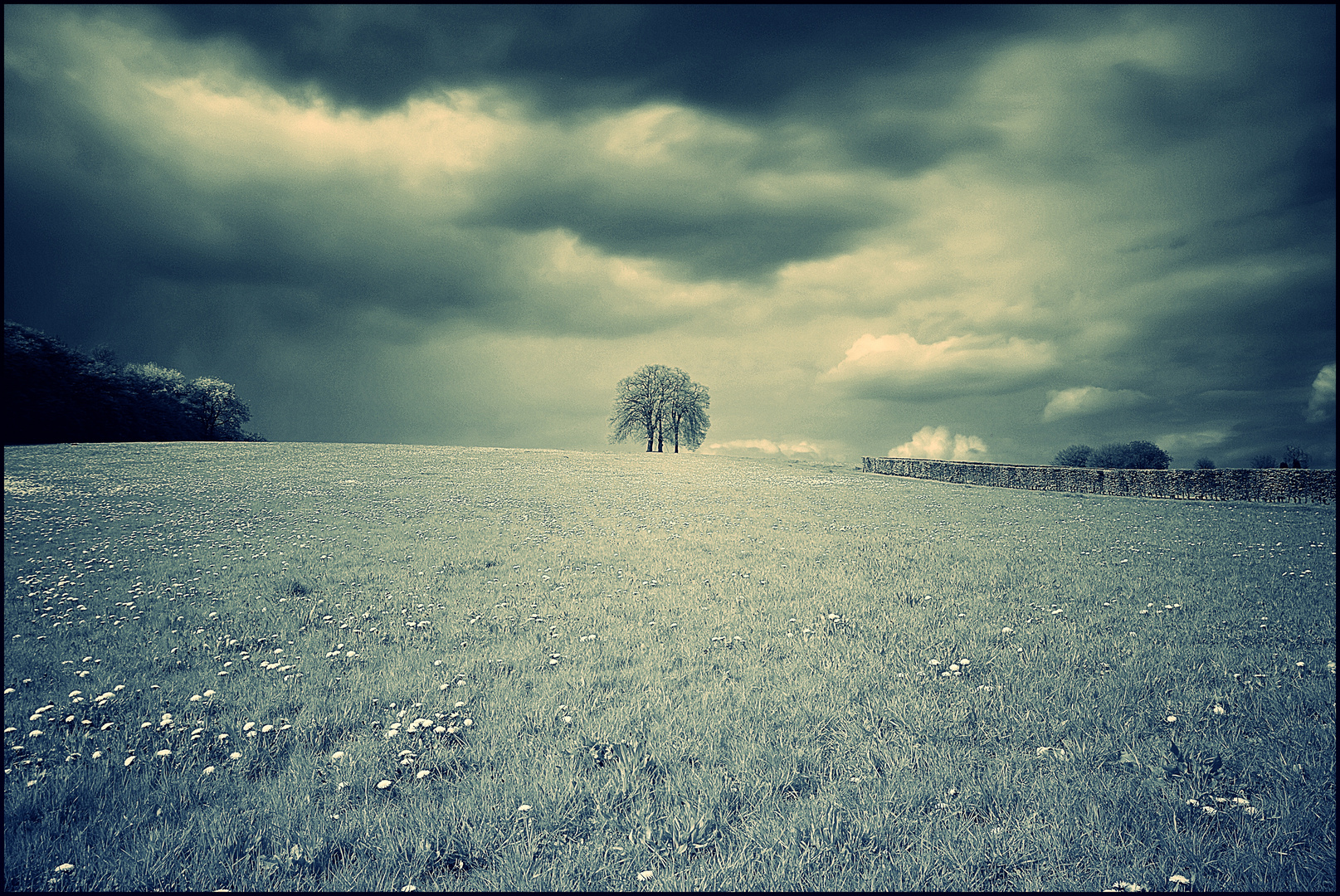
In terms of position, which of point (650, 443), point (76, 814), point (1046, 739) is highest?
point (650, 443)

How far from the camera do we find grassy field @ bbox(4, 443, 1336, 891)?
3.94m

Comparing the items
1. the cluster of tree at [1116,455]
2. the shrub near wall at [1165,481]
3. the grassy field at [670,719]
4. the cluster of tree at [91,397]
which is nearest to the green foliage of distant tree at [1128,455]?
the cluster of tree at [1116,455]

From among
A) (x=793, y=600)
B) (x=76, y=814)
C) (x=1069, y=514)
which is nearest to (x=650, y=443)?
(x=1069, y=514)

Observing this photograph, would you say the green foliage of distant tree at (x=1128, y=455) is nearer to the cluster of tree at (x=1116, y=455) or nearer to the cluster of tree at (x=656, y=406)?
the cluster of tree at (x=1116, y=455)

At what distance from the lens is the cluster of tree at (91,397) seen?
57.2 metres

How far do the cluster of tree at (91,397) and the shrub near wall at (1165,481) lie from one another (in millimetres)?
89619

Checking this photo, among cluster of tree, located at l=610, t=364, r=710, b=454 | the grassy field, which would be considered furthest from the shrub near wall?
cluster of tree, located at l=610, t=364, r=710, b=454

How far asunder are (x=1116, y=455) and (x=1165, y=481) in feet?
221

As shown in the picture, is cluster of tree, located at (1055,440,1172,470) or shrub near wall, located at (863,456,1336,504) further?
cluster of tree, located at (1055,440,1172,470)

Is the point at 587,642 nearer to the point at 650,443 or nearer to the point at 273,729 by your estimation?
the point at 273,729

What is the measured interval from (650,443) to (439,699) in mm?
80024

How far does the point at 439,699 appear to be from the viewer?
630cm

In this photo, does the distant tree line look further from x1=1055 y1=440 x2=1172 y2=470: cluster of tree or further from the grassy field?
the grassy field

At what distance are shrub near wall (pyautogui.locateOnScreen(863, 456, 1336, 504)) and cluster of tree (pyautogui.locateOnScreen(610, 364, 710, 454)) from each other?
45.6 meters
